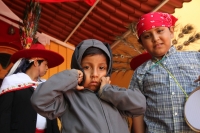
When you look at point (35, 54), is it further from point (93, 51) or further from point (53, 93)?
point (53, 93)

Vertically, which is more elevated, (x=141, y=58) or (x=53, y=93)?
(x=141, y=58)

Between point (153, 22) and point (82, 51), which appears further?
point (153, 22)

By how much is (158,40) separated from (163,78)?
22 centimetres

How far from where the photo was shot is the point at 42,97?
1588mm

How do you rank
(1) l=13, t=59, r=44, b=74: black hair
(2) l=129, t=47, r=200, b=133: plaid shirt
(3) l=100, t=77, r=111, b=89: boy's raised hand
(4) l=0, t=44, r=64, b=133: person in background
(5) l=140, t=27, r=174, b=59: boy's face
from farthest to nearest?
(1) l=13, t=59, r=44, b=74: black hair, (4) l=0, t=44, r=64, b=133: person in background, (5) l=140, t=27, r=174, b=59: boy's face, (2) l=129, t=47, r=200, b=133: plaid shirt, (3) l=100, t=77, r=111, b=89: boy's raised hand

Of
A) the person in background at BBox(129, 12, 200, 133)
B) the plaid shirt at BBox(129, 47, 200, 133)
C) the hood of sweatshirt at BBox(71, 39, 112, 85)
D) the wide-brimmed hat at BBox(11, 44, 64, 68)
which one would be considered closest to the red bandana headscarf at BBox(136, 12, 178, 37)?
the person in background at BBox(129, 12, 200, 133)

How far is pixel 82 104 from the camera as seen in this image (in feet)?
5.59

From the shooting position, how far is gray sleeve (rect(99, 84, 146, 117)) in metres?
1.68

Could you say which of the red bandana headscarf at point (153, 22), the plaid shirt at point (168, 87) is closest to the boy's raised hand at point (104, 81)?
the plaid shirt at point (168, 87)

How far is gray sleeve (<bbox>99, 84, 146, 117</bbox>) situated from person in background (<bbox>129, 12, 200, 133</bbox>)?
0.23m

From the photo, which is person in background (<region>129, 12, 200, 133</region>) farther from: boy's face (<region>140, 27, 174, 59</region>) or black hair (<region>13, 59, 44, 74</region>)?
black hair (<region>13, 59, 44, 74</region>)

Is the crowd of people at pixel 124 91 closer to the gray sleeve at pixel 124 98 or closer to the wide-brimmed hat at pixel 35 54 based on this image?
the gray sleeve at pixel 124 98

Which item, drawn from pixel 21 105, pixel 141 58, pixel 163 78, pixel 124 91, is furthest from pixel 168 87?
pixel 21 105

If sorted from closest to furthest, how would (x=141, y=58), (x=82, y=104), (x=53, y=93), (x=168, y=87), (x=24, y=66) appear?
(x=53, y=93)
(x=82, y=104)
(x=168, y=87)
(x=141, y=58)
(x=24, y=66)
